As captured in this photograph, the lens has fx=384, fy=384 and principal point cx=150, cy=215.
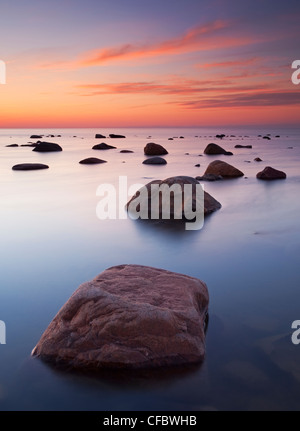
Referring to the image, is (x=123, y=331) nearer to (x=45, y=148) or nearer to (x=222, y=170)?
(x=222, y=170)

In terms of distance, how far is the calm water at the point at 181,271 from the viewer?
151 inches

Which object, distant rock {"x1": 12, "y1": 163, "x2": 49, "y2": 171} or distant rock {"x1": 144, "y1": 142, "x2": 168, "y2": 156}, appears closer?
distant rock {"x1": 12, "y1": 163, "x2": 49, "y2": 171}

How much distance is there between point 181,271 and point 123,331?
3363mm

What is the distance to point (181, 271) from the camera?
7.45 m

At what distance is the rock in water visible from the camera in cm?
412

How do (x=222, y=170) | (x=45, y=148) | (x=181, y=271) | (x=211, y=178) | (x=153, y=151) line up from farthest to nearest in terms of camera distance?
1. (x=45, y=148)
2. (x=153, y=151)
3. (x=222, y=170)
4. (x=211, y=178)
5. (x=181, y=271)

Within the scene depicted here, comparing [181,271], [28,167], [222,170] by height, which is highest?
[28,167]

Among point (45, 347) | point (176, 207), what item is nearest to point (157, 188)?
point (176, 207)

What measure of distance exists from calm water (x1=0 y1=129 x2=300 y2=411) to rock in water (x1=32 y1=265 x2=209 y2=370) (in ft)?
0.57

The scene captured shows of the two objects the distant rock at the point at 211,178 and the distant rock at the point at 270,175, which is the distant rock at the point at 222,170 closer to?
the distant rock at the point at 211,178

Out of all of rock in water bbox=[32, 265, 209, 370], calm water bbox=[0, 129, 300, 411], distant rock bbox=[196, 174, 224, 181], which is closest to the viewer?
calm water bbox=[0, 129, 300, 411]

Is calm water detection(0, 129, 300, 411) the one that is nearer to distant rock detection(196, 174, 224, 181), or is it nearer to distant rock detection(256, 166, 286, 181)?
distant rock detection(196, 174, 224, 181)

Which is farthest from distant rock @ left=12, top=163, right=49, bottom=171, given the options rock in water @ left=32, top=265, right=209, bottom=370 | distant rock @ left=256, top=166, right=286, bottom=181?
rock in water @ left=32, top=265, right=209, bottom=370

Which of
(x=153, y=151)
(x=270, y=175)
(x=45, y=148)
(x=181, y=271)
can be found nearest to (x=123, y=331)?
(x=181, y=271)
